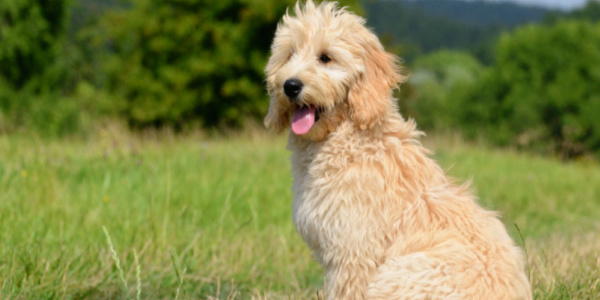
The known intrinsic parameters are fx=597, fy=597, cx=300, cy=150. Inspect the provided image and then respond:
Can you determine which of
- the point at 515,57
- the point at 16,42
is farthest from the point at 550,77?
the point at 16,42

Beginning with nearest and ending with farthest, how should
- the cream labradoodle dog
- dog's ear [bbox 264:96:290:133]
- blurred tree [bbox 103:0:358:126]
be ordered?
the cream labradoodle dog < dog's ear [bbox 264:96:290:133] < blurred tree [bbox 103:0:358:126]

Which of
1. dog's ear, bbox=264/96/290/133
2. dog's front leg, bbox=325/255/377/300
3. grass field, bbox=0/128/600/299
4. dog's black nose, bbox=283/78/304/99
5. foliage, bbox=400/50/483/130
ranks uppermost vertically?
dog's black nose, bbox=283/78/304/99

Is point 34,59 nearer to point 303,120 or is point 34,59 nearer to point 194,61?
point 194,61

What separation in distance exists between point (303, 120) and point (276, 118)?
32cm

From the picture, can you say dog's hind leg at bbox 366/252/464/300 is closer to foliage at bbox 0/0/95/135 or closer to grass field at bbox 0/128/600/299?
grass field at bbox 0/128/600/299

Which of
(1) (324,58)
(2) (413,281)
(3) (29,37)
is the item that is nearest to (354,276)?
(2) (413,281)

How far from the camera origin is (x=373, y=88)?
385cm

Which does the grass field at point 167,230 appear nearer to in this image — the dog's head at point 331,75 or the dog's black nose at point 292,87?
the dog's head at point 331,75

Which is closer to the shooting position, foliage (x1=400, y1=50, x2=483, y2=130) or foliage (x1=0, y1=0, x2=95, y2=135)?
foliage (x1=0, y1=0, x2=95, y2=135)

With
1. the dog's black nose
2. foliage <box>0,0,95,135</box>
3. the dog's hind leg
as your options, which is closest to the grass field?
the dog's hind leg

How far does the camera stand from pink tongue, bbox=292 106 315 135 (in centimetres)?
380

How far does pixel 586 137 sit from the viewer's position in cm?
2759

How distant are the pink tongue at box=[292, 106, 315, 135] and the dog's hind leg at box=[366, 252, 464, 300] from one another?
0.99 metres

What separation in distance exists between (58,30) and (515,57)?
20811 mm
